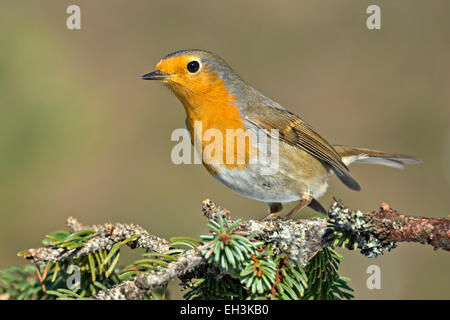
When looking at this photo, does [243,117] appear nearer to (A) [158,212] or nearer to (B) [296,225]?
(B) [296,225]

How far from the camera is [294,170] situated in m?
2.88

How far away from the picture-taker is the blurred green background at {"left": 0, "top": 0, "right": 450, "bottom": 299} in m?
4.04

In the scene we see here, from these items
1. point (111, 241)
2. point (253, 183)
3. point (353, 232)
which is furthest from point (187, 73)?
point (353, 232)

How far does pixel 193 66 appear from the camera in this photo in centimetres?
288

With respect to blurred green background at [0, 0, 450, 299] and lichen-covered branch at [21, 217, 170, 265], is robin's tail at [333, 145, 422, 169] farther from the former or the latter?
lichen-covered branch at [21, 217, 170, 265]

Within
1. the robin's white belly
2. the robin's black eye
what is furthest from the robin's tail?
the robin's black eye

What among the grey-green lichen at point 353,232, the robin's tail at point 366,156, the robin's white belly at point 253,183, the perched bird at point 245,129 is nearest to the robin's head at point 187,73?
the perched bird at point 245,129

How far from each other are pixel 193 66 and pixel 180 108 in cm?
239

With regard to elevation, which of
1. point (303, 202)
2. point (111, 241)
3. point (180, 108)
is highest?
point (180, 108)

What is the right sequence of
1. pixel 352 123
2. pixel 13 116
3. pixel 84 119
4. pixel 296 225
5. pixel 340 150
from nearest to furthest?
1. pixel 296 225
2. pixel 340 150
3. pixel 13 116
4. pixel 84 119
5. pixel 352 123

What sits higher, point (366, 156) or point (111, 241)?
point (366, 156)

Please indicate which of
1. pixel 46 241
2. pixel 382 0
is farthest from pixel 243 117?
pixel 382 0

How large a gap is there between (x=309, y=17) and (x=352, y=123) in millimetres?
1472

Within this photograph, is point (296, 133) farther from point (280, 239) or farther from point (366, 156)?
point (280, 239)
